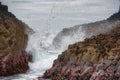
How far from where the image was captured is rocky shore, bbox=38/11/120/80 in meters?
76.5

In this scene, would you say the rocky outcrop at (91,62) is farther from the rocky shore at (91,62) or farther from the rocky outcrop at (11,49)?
the rocky outcrop at (11,49)

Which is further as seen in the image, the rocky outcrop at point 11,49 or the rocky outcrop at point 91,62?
the rocky outcrop at point 11,49

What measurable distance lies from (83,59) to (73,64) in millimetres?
2288

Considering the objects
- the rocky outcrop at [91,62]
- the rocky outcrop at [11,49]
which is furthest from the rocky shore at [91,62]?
the rocky outcrop at [11,49]

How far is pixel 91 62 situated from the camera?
276 ft

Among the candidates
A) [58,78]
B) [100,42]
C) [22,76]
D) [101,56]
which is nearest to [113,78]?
[101,56]

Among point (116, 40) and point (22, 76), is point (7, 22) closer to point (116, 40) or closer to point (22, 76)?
point (22, 76)

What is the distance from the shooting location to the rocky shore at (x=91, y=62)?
251 feet

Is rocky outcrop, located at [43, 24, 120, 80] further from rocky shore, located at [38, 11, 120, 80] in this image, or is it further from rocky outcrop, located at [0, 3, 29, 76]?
rocky outcrop, located at [0, 3, 29, 76]

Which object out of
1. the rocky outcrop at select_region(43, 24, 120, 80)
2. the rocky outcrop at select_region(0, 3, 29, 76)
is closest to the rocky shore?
the rocky outcrop at select_region(43, 24, 120, 80)

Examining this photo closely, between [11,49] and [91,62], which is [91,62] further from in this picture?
[11,49]

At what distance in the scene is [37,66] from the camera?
128 metres

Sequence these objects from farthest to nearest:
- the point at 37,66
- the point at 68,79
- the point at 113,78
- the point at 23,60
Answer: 1. the point at 37,66
2. the point at 23,60
3. the point at 68,79
4. the point at 113,78

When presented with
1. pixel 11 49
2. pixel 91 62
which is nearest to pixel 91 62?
pixel 91 62
